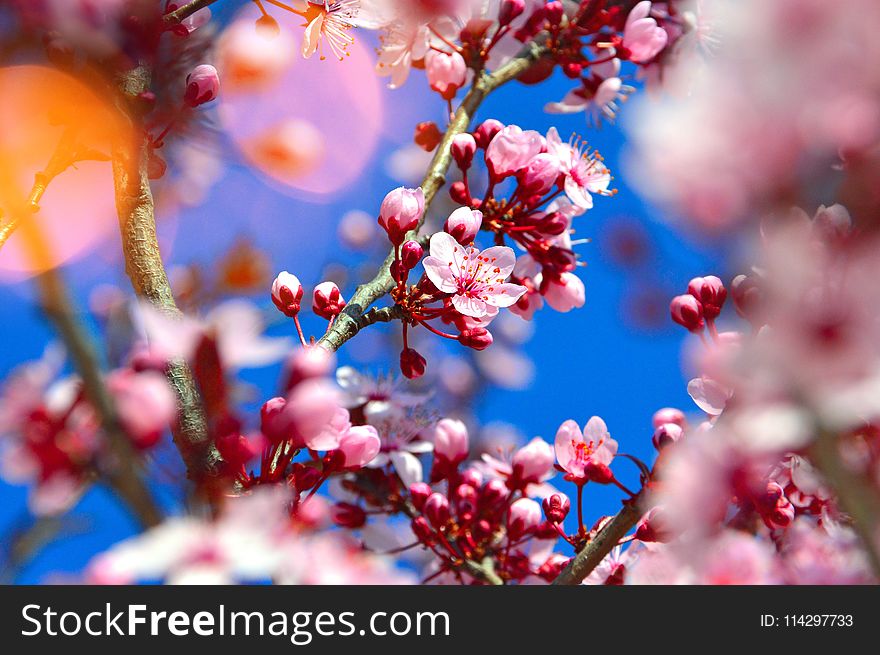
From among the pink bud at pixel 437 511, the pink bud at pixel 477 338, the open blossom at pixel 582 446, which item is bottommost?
the pink bud at pixel 437 511

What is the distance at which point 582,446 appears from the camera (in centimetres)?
136

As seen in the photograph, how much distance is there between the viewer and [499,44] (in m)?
1.54

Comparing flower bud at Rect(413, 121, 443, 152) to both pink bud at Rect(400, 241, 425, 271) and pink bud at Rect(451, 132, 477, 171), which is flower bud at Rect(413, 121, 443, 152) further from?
pink bud at Rect(400, 241, 425, 271)

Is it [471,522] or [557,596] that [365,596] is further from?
[471,522]

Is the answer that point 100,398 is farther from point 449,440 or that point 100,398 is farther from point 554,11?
point 554,11

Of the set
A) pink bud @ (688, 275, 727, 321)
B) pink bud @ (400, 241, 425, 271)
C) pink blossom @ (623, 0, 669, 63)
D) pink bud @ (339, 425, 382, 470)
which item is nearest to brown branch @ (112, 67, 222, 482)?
pink bud @ (339, 425, 382, 470)

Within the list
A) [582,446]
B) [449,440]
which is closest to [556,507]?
[582,446]

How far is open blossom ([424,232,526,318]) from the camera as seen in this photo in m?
1.13

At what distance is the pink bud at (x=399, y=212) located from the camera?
1.16 meters

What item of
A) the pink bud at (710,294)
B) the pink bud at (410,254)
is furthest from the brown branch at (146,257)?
the pink bud at (710,294)

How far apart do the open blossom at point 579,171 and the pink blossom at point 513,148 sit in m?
0.09

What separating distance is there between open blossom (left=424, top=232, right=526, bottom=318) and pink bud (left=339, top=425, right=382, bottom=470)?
0.26 m

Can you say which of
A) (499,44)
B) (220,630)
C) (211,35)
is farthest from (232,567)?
(499,44)

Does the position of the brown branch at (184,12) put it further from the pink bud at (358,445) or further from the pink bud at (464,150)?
the pink bud at (358,445)
